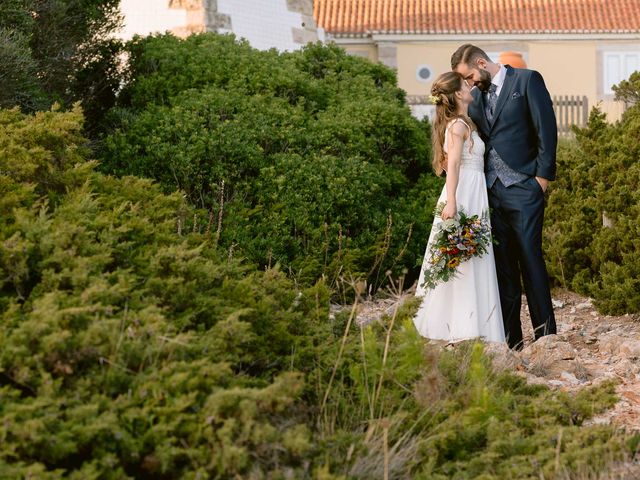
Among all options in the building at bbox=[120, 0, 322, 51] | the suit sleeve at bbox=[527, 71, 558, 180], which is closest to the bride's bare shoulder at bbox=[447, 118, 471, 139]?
the suit sleeve at bbox=[527, 71, 558, 180]

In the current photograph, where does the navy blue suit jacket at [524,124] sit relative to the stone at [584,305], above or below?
above

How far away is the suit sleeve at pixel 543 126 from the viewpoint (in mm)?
6074

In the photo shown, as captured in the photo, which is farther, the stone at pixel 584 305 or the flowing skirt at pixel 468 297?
the stone at pixel 584 305

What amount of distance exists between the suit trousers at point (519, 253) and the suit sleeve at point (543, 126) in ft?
0.38

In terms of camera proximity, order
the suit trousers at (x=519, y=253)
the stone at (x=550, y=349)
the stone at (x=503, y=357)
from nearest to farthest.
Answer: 1. the stone at (x=503, y=357)
2. the stone at (x=550, y=349)
3. the suit trousers at (x=519, y=253)

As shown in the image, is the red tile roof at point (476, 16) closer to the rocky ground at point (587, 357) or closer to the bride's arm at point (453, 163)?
the rocky ground at point (587, 357)

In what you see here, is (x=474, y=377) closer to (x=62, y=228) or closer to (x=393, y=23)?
(x=62, y=228)

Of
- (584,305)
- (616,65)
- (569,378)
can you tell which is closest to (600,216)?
(584,305)

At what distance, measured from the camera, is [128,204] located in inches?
180

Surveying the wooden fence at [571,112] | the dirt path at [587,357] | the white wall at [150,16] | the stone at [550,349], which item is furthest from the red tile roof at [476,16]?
the stone at [550,349]

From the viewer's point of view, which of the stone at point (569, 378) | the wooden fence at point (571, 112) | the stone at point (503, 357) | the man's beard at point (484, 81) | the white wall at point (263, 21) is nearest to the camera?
the stone at point (503, 357)

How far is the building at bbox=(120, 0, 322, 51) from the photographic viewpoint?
13984 mm

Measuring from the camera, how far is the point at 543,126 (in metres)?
6.09

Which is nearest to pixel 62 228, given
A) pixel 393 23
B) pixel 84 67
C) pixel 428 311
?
pixel 428 311
